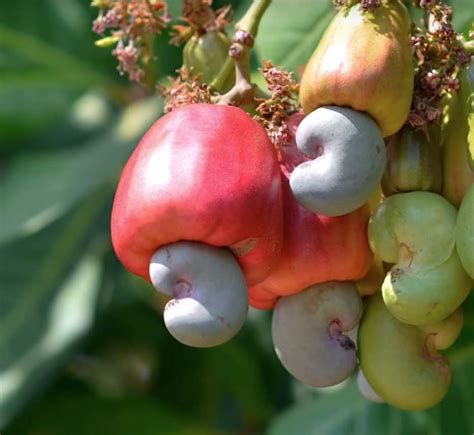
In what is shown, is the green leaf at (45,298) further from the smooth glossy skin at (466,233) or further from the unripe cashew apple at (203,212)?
the smooth glossy skin at (466,233)

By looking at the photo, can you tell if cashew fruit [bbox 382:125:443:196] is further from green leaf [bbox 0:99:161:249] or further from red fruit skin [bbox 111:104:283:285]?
green leaf [bbox 0:99:161:249]

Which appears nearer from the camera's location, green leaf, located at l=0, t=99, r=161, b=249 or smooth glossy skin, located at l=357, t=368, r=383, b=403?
smooth glossy skin, located at l=357, t=368, r=383, b=403

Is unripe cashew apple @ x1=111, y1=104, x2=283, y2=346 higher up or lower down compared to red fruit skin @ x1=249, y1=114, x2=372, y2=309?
higher up

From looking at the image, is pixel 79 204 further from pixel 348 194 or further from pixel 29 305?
pixel 348 194

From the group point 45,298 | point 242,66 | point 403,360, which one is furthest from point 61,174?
point 403,360

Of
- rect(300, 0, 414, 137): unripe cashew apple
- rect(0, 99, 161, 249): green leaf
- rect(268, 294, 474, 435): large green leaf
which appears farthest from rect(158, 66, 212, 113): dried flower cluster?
rect(0, 99, 161, 249): green leaf

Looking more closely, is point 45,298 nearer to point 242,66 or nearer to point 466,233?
point 242,66
